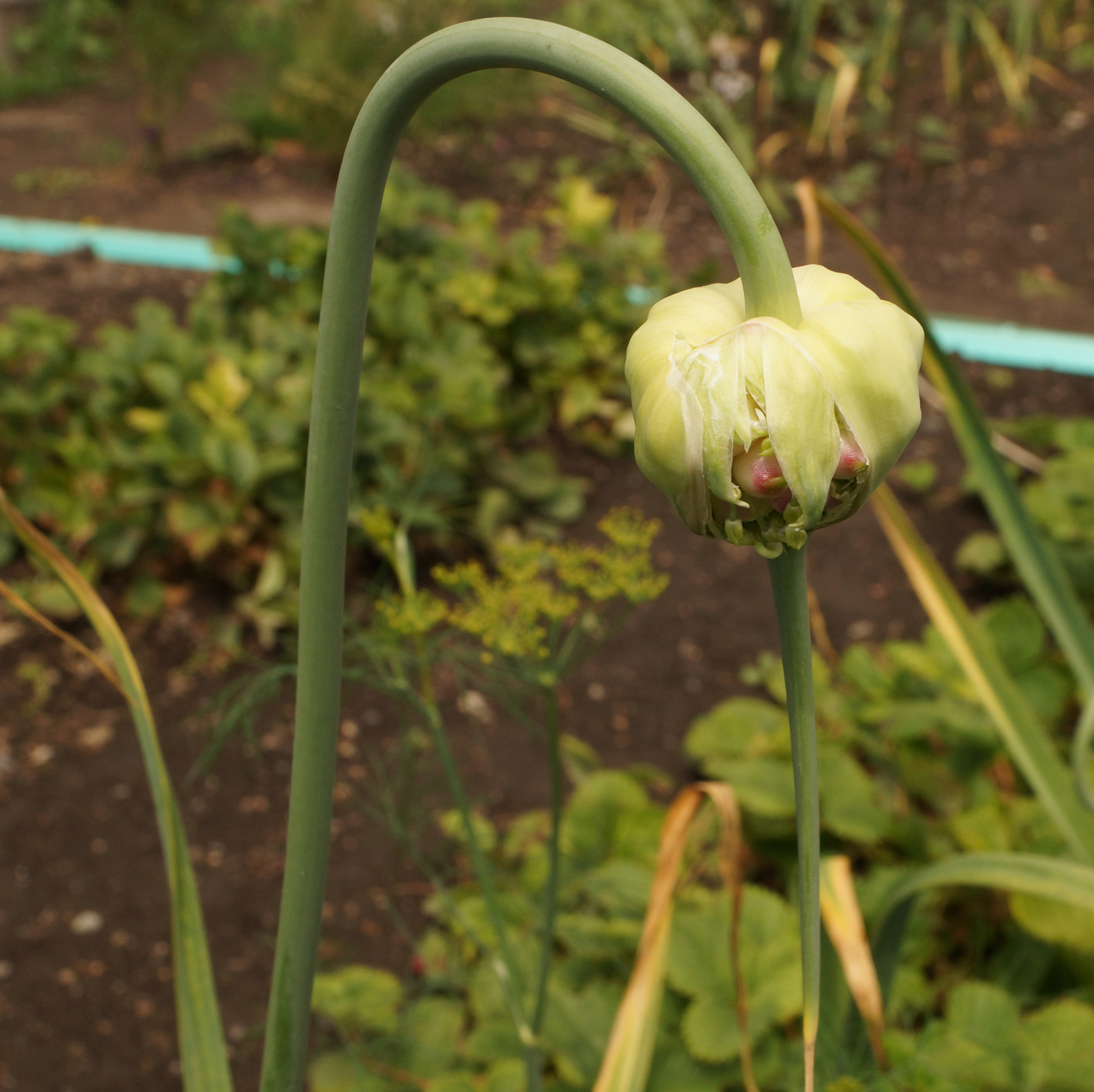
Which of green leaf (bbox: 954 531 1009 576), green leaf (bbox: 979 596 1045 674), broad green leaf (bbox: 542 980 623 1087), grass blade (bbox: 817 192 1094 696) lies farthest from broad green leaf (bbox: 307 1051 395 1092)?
green leaf (bbox: 954 531 1009 576)

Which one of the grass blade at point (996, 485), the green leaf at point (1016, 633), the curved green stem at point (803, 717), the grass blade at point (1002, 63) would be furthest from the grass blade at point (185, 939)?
Result: the grass blade at point (1002, 63)

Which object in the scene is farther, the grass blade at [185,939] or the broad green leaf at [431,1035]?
the broad green leaf at [431,1035]

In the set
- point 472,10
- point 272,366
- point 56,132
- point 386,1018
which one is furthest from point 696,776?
point 56,132

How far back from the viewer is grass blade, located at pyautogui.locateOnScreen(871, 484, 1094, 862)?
1.18 m

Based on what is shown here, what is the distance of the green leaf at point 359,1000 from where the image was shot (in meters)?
1.30

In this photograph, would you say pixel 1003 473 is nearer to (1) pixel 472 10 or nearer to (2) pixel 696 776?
(2) pixel 696 776

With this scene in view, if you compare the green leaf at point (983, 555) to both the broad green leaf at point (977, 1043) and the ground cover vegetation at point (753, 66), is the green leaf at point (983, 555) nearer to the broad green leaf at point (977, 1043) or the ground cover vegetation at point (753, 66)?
the broad green leaf at point (977, 1043)

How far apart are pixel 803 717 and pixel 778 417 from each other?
0.39 feet

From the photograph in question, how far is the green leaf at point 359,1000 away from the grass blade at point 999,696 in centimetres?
80

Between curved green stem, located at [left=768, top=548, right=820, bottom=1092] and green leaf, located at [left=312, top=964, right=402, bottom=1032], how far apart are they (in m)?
0.98

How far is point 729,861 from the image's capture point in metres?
0.92

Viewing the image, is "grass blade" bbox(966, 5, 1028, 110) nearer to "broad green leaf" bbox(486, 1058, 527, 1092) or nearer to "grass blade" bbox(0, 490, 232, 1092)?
"broad green leaf" bbox(486, 1058, 527, 1092)

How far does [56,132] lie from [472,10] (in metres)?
2.07

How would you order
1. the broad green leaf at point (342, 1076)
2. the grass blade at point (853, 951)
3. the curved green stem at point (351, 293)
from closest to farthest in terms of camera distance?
1. the curved green stem at point (351, 293)
2. the grass blade at point (853, 951)
3. the broad green leaf at point (342, 1076)
